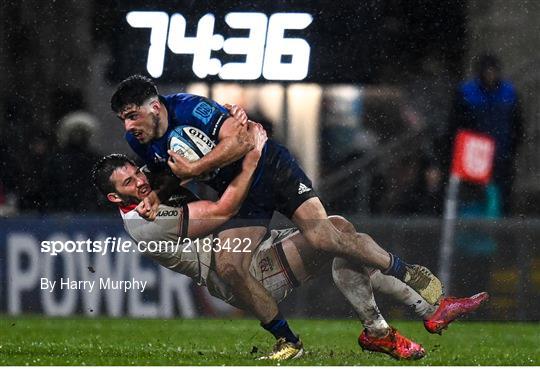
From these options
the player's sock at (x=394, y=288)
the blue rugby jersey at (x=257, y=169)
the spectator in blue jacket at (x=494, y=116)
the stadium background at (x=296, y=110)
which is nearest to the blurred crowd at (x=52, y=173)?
the stadium background at (x=296, y=110)

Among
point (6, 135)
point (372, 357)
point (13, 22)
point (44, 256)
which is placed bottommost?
point (372, 357)

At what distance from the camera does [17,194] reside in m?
6.70

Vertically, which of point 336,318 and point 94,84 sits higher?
point 94,84

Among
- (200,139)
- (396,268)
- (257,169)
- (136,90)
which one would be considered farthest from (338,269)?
(136,90)

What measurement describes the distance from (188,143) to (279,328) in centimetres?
97

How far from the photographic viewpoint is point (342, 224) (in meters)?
6.73

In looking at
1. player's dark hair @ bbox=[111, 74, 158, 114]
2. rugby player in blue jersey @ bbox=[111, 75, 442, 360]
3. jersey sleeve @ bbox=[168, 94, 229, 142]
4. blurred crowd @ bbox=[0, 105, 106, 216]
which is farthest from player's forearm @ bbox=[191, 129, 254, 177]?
blurred crowd @ bbox=[0, 105, 106, 216]

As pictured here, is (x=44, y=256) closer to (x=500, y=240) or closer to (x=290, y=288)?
(x=290, y=288)

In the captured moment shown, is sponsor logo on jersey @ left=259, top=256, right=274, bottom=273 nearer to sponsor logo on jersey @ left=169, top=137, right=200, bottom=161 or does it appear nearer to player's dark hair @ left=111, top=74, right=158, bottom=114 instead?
sponsor logo on jersey @ left=169, top=137, right=200, bottom=161

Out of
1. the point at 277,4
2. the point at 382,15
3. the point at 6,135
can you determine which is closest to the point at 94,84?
the point at 6,135

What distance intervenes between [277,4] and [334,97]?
503 mm

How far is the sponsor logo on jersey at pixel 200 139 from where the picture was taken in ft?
22.0

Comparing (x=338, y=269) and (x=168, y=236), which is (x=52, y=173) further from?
(x=338, y=269)

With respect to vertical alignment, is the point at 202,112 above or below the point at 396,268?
above
